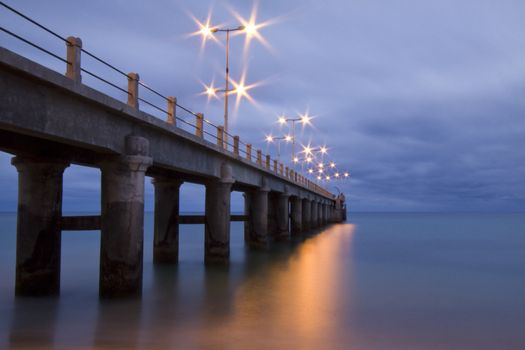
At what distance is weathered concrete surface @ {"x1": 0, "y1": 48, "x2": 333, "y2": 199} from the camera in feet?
31.0

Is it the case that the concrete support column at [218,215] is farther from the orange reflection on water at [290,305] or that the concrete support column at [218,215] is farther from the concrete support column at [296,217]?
the concrete support column at [296,217]

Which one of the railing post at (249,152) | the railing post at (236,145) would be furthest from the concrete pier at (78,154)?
the railing post at (249,152)

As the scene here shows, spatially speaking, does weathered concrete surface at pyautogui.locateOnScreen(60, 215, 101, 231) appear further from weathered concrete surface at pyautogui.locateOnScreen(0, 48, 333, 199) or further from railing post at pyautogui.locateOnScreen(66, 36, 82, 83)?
railing post at pyautogui.locateOnScreen(66, 36, 82, 83)

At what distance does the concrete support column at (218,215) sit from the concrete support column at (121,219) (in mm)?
9361

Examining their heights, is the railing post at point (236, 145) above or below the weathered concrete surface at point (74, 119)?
above

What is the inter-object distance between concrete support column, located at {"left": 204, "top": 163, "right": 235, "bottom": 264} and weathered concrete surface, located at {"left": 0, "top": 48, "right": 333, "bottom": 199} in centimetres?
394

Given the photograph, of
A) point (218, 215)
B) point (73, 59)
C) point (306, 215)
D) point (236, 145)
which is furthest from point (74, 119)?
point (306, 215)

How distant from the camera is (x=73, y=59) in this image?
11328 mm

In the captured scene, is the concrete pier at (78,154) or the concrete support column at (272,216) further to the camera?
the concrete support column at (272,216)

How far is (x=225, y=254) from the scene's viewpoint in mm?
23953

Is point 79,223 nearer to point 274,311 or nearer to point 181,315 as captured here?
point 181,315

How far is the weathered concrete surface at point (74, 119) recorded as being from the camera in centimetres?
944

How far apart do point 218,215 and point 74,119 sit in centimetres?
1250

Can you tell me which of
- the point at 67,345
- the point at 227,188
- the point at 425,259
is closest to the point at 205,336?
the point at 67,345
